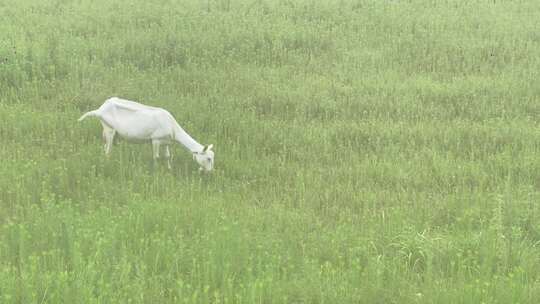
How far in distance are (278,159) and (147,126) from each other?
1.72m

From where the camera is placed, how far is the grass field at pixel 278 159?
18.5 feet

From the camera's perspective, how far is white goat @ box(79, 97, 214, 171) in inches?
311

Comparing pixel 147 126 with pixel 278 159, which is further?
pixel 278 159

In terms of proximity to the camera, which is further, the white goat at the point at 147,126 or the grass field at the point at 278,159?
the white goat at the point at 147,126

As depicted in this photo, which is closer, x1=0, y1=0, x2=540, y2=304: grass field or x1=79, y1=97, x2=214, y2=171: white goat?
x1=0, y1=0, x2=540, y2=304: grass field

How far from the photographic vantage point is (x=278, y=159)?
8594mm

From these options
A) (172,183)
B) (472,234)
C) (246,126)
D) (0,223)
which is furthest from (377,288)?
(246,126)

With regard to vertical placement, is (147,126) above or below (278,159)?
above

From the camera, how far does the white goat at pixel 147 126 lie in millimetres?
7889

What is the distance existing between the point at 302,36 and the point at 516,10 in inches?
236

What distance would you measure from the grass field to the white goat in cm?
27

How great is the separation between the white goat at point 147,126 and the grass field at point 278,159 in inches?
10.8

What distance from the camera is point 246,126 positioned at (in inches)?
375

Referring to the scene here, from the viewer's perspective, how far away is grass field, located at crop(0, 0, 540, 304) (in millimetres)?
5625
